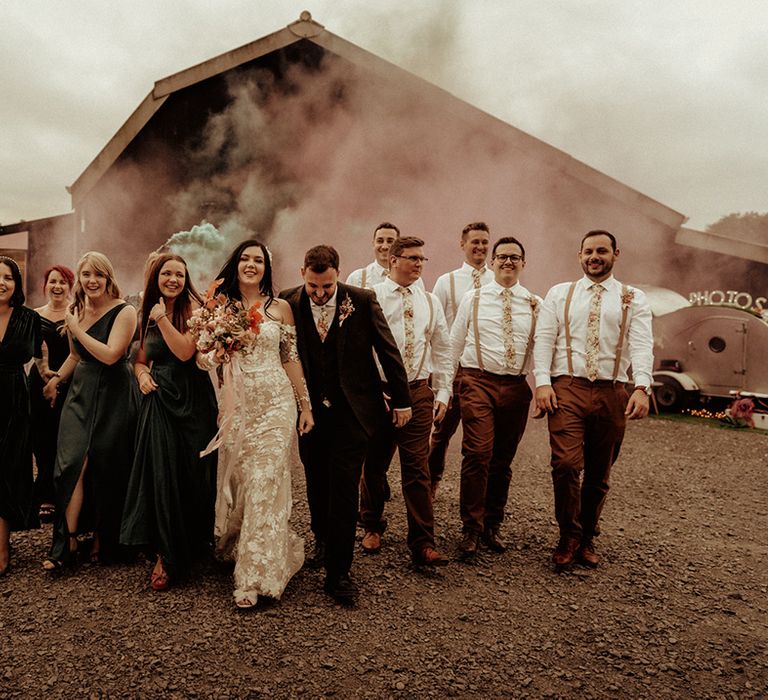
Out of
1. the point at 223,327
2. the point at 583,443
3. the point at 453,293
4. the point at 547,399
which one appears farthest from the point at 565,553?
the point at 223,327

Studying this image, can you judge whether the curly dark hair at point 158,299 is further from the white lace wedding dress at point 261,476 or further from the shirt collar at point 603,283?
the shirt collar at point 603,283

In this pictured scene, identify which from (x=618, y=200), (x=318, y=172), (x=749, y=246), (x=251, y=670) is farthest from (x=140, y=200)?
(x=749, y=246)

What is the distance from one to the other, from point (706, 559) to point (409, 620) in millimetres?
2536

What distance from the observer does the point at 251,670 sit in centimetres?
286

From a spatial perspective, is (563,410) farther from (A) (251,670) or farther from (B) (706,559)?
(A) (251,670)

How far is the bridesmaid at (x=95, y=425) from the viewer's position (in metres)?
4.04

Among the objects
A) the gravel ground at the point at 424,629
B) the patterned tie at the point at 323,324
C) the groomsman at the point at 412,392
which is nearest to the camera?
the gravel ground at the point at 424,629

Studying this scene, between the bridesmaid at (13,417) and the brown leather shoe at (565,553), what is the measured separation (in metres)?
3.61

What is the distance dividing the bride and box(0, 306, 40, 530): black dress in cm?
138

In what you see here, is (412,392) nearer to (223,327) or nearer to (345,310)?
(345,310)

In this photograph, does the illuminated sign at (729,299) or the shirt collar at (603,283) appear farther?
the illuminated sign at (729,299)

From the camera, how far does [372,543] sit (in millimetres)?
4508

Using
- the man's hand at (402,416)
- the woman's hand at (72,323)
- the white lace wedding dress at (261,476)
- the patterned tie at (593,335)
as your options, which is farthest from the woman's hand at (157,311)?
the patterned tie at (593,335)

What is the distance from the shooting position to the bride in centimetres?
352
